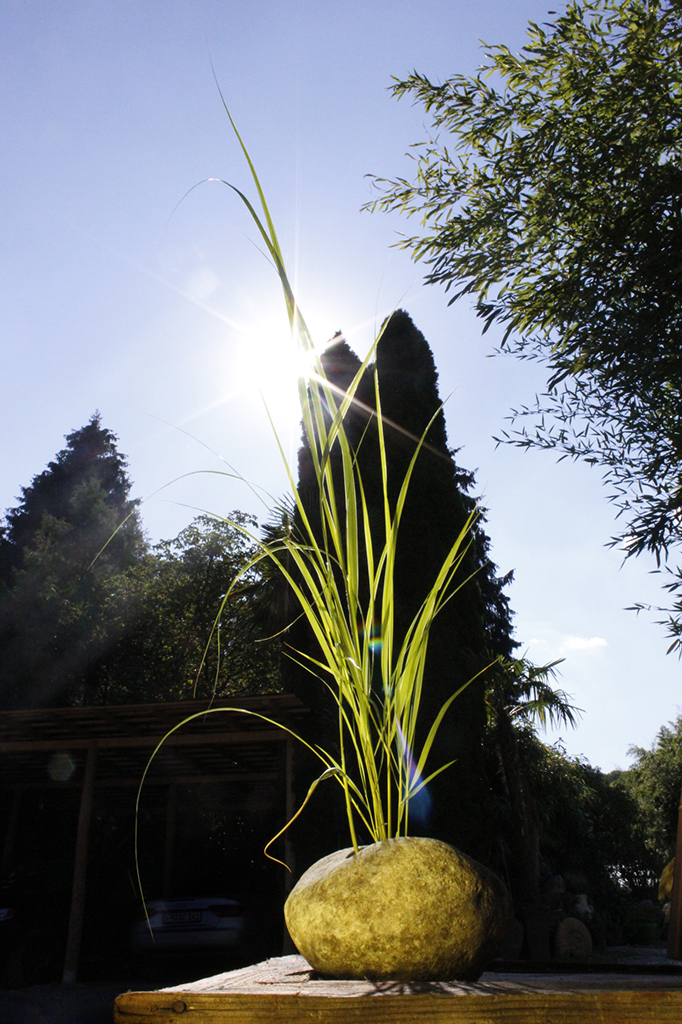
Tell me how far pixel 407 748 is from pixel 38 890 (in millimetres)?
8776

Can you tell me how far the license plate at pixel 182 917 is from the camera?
273 inches

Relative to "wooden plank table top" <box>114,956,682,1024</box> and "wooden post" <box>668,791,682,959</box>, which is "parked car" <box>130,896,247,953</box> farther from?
"wooden plank table top" <box>114,956,682,1024</box>

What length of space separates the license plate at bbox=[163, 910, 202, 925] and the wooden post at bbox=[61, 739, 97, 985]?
1259 millimetres

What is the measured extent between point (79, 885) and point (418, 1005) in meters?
8.43

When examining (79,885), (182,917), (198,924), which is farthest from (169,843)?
(198,924)

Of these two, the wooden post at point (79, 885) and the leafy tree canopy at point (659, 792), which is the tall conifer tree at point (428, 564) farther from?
the leafy tree canopy at point (659, 792)

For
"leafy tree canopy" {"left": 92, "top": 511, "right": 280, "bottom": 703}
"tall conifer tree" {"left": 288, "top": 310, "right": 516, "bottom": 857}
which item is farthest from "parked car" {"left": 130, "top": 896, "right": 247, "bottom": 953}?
"leafy tree canopy" {"left": 92, "top": 511, "right": 280, "bottom": 703}

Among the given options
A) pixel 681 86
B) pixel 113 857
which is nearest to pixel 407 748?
pixel 681 86

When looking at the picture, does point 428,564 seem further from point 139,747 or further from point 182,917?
point 182,917

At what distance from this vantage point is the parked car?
22.5 ft

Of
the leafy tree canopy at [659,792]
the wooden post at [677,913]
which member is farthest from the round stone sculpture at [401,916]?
the leafy tree canopy at [659,792]

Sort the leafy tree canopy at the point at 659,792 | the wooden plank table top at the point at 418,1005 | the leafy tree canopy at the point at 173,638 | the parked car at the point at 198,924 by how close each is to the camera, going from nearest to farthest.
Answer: the wooden plank table top at the point at 418,1005, the parked car at the point at 198,924, the leafy tree canopy at the point at 659,792, the leafy tree canopy at the point at 173,638

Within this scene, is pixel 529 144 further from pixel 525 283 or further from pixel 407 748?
pixel 407 748

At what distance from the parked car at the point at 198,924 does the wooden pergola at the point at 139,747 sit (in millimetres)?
865
